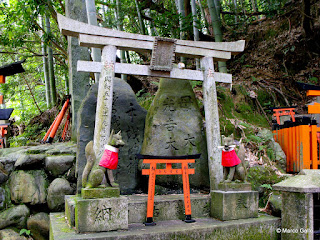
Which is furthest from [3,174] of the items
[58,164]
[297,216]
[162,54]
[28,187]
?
[297,216]

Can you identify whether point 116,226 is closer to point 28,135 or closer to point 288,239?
point 288,239

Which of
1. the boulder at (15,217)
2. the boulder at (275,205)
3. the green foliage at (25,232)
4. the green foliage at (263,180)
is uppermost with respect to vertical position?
the green foliage at (263,180)

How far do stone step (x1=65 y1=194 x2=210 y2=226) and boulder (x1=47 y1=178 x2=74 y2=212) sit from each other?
965mm

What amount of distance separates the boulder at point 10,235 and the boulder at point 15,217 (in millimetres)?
117

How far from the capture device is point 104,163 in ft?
13.6

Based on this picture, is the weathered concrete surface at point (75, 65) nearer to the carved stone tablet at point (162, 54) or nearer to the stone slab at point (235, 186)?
the carved stone tablet at point (162, 54)

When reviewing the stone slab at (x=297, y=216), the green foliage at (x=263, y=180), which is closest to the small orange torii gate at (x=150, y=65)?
the green foliage at (x=263, y=180)

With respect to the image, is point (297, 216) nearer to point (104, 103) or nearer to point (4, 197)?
point (104, 103)

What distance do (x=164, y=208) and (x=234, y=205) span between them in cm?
118

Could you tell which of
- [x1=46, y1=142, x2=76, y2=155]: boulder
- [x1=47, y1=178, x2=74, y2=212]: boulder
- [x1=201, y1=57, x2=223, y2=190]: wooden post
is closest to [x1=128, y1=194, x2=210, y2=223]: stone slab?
[x1=201, y1=57, x2=223, y2=190]: wooden post

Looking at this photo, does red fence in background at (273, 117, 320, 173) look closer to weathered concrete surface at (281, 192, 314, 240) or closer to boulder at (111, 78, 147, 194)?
weathered concrete surface at (281, 192, 314, 240)

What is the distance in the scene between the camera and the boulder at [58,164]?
19.7ft

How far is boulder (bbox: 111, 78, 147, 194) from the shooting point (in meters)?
5.93

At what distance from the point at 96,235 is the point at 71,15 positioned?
641cm
